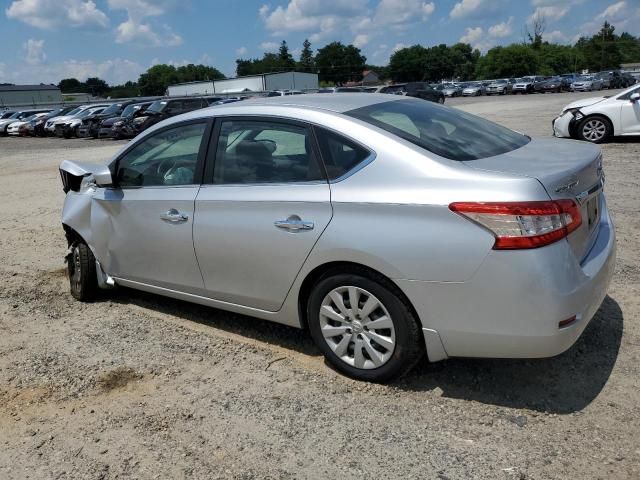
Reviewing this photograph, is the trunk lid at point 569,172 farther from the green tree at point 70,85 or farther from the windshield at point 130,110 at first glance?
the green tree at point 70,85

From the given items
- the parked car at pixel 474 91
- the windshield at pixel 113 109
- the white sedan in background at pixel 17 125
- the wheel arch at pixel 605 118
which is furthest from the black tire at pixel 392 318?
the parked car at pixel 474 91

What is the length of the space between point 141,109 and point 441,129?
23881 mm

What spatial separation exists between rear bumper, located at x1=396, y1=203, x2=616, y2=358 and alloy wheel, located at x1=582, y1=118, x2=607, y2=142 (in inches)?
435

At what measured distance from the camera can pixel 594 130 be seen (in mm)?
12844

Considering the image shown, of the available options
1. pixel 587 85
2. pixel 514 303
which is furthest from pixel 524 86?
pixel 514 303

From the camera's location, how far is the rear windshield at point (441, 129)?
10.9 ft

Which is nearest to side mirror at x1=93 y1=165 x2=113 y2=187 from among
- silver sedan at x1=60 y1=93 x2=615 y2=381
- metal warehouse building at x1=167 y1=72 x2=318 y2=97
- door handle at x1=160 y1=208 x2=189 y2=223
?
silver sedan at x1=60 y1=93 x2=615 y2=381

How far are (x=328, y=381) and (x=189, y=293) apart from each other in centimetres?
130

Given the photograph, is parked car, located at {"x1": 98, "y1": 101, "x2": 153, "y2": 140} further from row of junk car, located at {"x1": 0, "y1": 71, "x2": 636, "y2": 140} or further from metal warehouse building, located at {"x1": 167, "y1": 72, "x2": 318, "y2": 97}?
metal warehouse building, located at {"x1": 167, "y1": 72, "x2": 318, "y2": 97}

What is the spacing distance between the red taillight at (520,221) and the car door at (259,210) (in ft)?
2.86

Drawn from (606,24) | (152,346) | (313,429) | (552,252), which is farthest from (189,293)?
(606,24)

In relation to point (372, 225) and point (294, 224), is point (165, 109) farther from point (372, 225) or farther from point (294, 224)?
point (372, 225)

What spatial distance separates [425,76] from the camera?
4855 inches

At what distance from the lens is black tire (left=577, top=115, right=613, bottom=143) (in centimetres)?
1270
